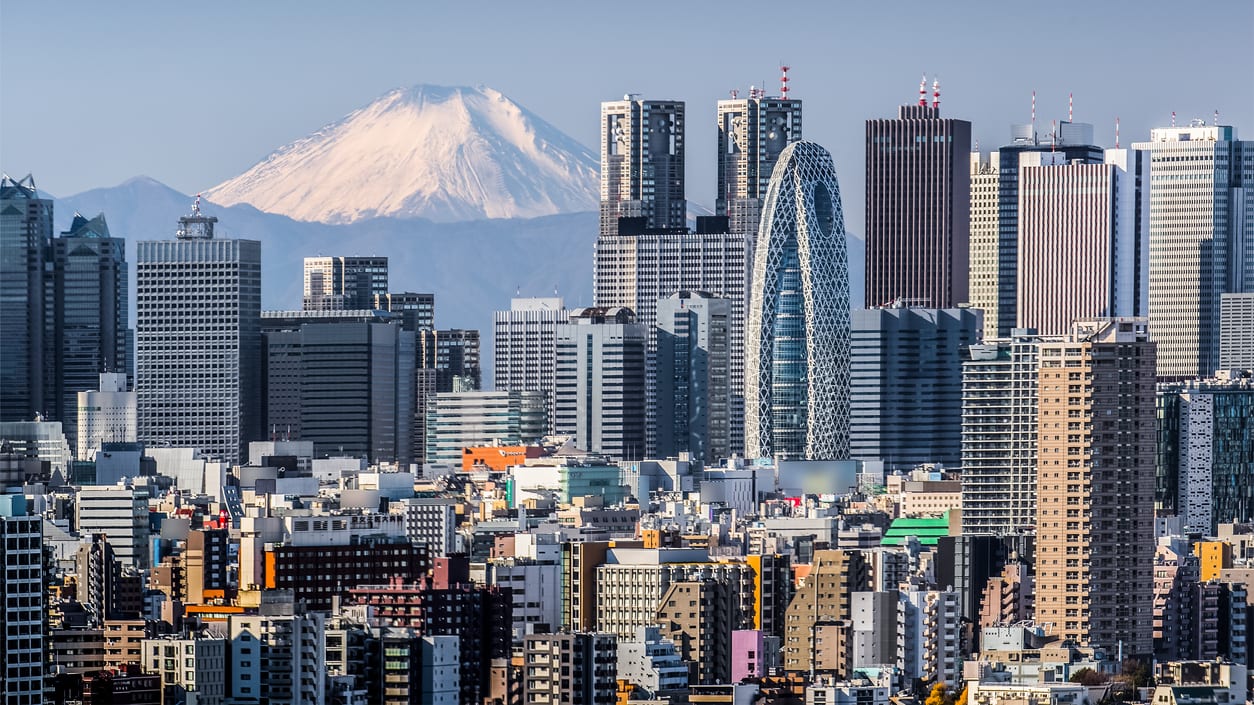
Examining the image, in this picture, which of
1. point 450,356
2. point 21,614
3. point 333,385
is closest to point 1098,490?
point 21,614

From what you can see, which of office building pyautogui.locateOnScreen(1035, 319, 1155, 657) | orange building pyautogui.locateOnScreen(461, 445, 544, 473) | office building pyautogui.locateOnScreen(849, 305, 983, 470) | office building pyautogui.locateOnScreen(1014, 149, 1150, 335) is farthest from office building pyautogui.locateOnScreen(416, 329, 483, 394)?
office building pyautogui.locateOnScreen(1035, 319, 1155, 657)

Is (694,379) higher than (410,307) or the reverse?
the reverse

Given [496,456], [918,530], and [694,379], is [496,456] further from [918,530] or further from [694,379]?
[918,530]

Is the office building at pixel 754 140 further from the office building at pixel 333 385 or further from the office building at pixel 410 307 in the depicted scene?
the office building at pixel 333 385

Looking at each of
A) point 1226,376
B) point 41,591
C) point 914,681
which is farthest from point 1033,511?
point 41,591

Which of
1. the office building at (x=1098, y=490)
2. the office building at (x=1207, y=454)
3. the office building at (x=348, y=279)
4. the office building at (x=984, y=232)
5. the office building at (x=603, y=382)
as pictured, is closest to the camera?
the office building at (x=1098, y=490)

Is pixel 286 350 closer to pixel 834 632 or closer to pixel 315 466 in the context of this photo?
pixel 315 466

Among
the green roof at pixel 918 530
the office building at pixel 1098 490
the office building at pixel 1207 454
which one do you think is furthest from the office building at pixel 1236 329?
the office building at pixel 1098 490
